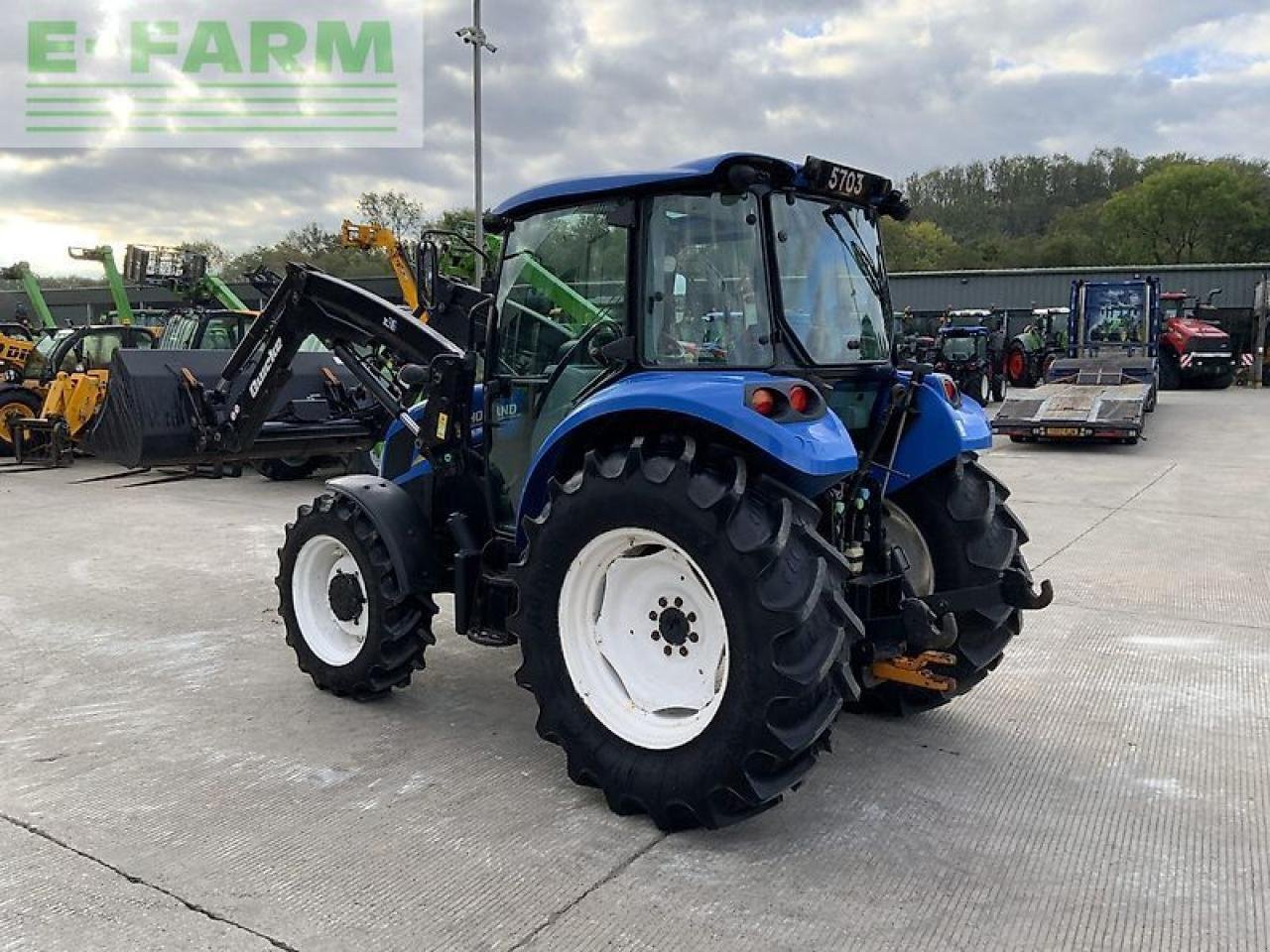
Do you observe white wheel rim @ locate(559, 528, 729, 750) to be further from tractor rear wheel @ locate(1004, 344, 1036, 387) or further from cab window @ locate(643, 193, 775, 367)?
tractor rear wheel @ locate(1004, 344, 1036, 387)

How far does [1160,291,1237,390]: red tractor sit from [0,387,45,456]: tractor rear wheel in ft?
80.0

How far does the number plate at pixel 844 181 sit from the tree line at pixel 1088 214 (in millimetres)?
32354

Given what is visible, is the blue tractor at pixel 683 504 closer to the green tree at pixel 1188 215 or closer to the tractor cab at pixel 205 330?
the tractor cab at pixel 205 330

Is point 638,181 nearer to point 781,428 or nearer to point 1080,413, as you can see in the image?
point 781,428

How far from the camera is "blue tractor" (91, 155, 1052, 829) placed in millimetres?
3066

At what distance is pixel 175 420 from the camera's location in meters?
7.29

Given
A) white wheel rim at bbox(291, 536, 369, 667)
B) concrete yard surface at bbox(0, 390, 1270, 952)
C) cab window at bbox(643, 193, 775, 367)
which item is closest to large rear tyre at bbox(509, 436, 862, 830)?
concrete yard surface at bbox(0, 390, 1270, 952)

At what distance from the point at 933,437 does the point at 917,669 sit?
37.7 inches

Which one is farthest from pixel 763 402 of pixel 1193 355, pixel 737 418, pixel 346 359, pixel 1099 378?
pixel 1193 355

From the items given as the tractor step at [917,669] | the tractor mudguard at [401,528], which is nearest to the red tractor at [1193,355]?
the tractor step at [917,669]

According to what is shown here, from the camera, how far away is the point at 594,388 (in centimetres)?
377

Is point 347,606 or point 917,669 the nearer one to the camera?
point 917,669

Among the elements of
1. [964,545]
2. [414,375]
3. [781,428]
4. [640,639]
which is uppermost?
[414,375]

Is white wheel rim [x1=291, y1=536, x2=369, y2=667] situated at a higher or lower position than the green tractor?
lower
